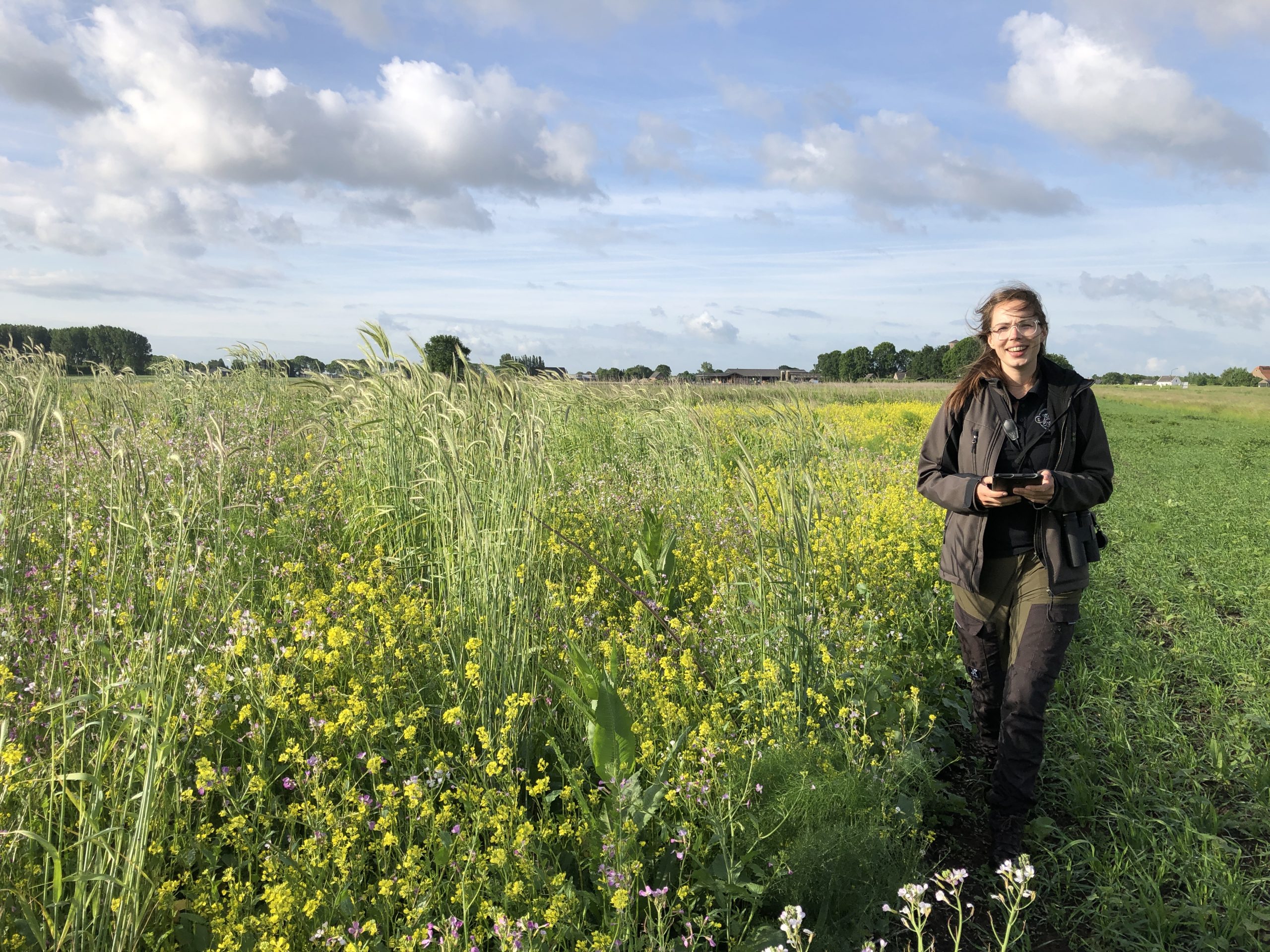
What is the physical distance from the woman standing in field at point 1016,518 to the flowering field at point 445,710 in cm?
40

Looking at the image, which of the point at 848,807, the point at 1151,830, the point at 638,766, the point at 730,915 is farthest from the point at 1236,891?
the point at 638,766

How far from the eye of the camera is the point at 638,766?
2.76m

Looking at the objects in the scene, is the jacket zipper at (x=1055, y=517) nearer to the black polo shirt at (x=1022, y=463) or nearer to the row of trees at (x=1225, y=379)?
the black polo shirt at (x=1022, y=463)

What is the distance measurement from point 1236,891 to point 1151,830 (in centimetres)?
49

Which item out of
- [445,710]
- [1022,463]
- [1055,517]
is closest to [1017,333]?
[1022,463]

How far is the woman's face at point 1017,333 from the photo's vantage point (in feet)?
10.2

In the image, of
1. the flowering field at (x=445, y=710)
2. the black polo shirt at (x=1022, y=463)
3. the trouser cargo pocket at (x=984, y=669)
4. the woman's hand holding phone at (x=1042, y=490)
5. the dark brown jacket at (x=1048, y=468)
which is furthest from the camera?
the trouser cargo pocket at (x=984, y=669)

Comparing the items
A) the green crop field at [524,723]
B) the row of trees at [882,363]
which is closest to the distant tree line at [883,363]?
the row of trees at [882,363]

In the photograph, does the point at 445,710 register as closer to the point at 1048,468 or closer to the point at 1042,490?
the point at 1042,490

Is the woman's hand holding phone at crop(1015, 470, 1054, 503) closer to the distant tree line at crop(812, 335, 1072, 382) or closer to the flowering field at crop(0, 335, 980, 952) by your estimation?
the flowering field at crop(0, 335, 980, 952)

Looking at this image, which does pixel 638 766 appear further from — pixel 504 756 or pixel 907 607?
pixel 907 607

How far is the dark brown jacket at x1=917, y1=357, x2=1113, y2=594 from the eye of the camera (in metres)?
3.03

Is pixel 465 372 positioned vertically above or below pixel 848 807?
above

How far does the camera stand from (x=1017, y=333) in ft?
10.2
